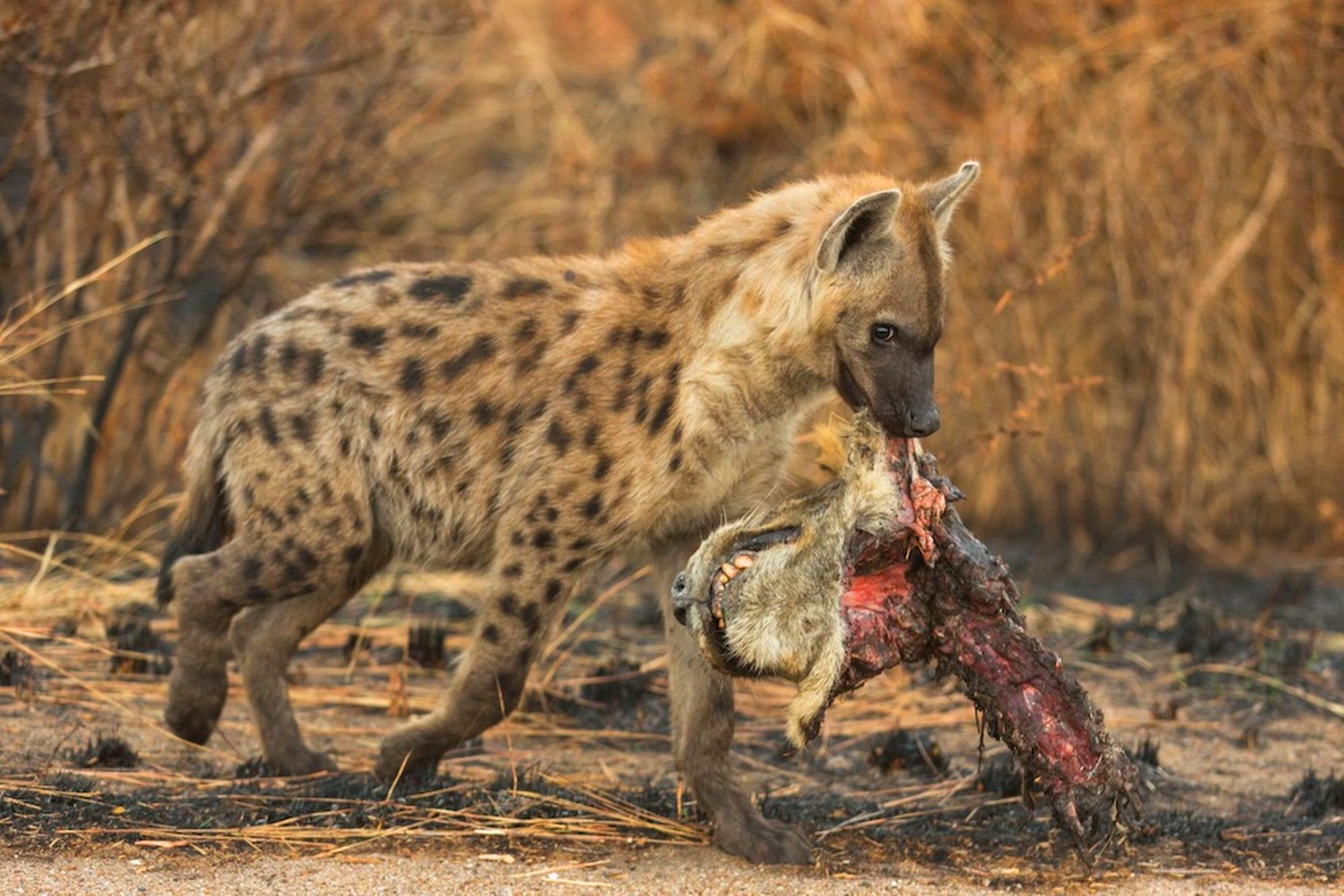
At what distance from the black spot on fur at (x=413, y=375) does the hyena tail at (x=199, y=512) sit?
54 cm

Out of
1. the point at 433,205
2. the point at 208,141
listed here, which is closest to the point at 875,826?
the point at 208,141

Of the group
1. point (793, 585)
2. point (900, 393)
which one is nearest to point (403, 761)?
point (793, 585)

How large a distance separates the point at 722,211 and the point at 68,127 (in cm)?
249

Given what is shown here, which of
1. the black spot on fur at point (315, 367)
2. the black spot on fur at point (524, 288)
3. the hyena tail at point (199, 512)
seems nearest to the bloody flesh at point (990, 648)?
the black spot on fur at point (524, 288)

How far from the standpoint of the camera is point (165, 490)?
21.9 ft

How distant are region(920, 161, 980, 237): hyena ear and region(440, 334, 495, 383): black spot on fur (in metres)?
1.15

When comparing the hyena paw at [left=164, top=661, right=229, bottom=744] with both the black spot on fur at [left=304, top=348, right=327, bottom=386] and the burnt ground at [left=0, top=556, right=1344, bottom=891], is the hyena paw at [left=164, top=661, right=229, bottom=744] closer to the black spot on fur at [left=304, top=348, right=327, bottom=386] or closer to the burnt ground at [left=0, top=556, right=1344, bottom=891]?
the burnt ground at [left=0, top=556, right=1344, bottom=891]

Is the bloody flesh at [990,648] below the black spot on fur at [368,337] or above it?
below

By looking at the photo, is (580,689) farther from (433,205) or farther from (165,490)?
(433,205)

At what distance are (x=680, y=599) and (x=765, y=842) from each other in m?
0.65

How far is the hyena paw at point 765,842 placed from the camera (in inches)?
154

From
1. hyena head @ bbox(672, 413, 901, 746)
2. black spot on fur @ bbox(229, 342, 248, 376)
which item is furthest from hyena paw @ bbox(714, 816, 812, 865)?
black spot on fur @ bbox(229, 342, 248, 376)

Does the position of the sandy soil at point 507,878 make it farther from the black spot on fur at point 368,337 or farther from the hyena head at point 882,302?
the black spot on fur at point 368,337

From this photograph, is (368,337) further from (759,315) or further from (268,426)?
(759,315)
